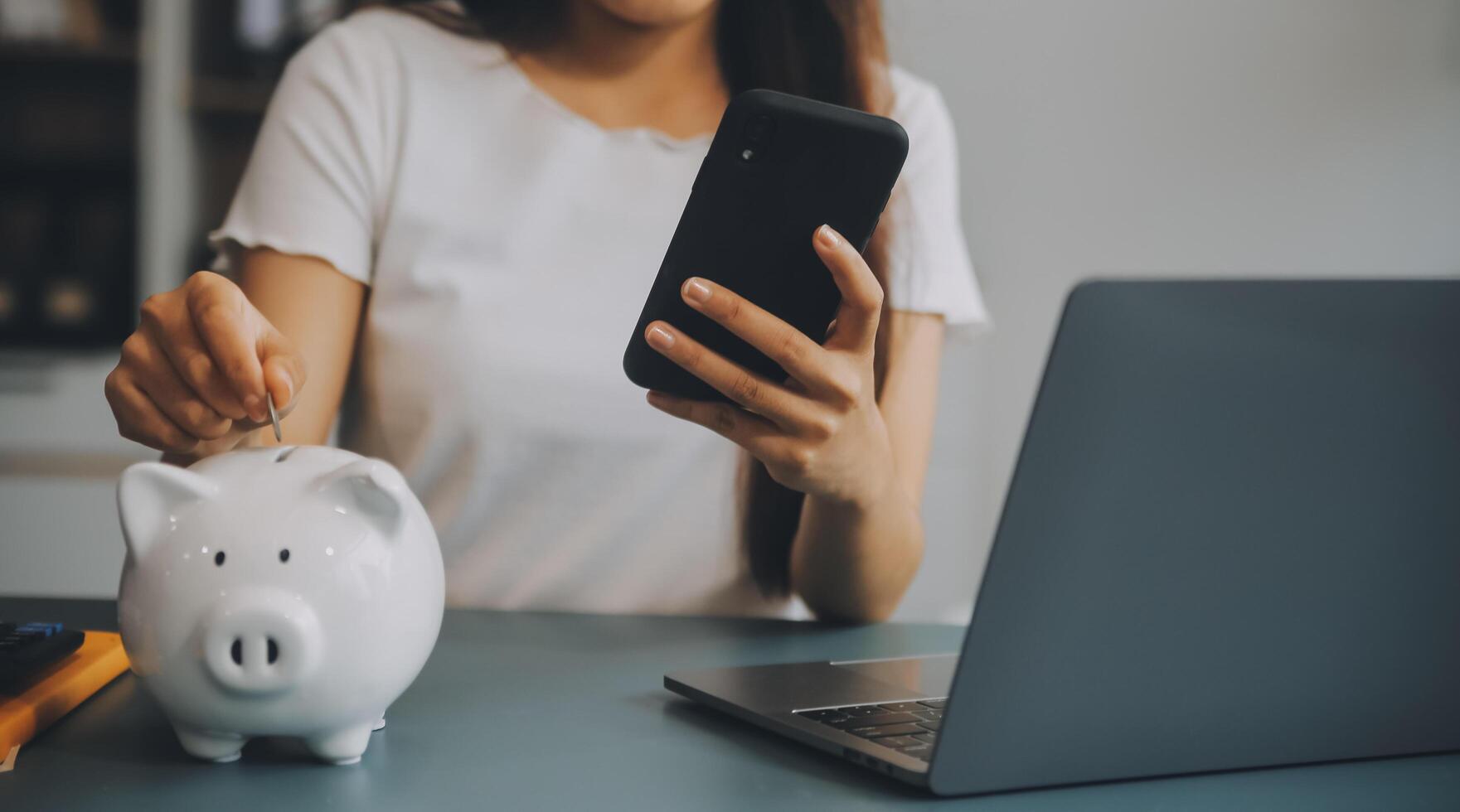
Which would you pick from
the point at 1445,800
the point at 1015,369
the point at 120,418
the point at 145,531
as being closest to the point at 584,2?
the point at 120,418

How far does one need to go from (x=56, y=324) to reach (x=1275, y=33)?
96.9 inches

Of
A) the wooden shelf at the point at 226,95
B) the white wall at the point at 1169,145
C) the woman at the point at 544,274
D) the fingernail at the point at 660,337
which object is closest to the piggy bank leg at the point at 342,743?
the fingernail at the point at 660,337

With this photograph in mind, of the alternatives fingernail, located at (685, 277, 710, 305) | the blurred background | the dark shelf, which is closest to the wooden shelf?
the blurred background

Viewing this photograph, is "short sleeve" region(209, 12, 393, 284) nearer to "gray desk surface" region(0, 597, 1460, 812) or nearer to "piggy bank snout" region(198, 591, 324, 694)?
"gray desk surface" region(0, 597, 1460, 812)

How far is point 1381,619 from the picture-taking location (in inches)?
20.3

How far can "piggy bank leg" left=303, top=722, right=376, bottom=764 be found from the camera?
50cm

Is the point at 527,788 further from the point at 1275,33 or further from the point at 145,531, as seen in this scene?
the point at 1275,33

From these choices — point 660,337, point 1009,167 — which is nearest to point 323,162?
point 660,337

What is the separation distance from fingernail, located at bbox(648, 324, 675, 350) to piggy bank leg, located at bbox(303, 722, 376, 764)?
0.83ft

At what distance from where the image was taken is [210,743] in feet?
1.63

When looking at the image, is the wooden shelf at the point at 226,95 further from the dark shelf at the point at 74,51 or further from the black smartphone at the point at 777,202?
the black smartphone at the point at 777,202

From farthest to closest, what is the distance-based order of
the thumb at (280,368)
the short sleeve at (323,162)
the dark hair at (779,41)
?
the dark hair at (779,41), the short sleeve at (323,162), the thumb at (280,368)

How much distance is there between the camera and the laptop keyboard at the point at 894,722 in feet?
1.73

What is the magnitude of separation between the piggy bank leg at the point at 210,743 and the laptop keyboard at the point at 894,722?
0.25 meters
